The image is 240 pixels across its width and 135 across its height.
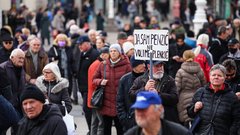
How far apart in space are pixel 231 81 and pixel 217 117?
1.53 meters

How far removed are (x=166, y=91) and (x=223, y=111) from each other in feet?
3.41

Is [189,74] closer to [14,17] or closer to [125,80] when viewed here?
[125,80]

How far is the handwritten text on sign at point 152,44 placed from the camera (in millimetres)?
10227

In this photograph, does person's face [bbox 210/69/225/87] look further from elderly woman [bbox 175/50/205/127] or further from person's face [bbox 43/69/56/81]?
person's face [bbox 43/69/56/81]

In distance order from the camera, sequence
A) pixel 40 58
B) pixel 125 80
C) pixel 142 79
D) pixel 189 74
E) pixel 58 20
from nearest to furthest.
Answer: pixel 142 79 → pixel 125 80 → pixel 189 74 → pixel 40 58 → pixel 58 20

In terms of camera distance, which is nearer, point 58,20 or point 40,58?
point 40,58

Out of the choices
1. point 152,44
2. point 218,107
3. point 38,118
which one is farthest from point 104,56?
point 38,118

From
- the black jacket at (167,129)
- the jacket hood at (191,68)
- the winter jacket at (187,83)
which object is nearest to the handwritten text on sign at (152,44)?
the winter jacket at (187,83)

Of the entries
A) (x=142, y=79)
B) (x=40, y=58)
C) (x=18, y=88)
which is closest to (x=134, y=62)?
(x=142, y=79)

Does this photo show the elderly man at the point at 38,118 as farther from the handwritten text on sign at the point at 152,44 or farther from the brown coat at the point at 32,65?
the brown coat at the point at 32,65

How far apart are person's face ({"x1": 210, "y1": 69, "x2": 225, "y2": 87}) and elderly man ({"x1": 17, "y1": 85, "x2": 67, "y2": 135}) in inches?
93.5

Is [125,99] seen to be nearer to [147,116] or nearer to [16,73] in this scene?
[16,73]

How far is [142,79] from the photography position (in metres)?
10.3

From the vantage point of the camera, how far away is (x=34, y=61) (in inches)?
555
